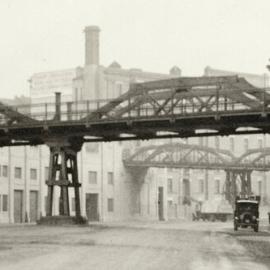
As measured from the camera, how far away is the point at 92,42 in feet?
296

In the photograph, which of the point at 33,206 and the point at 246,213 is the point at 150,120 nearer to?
the point at 246,213

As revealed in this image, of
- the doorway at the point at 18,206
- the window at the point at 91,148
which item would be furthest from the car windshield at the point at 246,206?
the window at the point at 91,148

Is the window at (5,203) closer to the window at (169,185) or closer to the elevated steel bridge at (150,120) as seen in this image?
the elevated steel bridge at (150,120)

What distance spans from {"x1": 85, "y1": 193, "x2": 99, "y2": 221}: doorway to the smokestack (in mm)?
22851

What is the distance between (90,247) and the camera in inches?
861

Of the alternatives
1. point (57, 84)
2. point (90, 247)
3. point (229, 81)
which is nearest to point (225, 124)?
point (229, 81)

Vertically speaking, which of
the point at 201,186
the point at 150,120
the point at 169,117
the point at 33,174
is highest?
the point at 169,117

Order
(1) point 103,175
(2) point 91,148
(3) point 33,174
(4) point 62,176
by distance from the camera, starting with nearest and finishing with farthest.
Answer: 1. (4) point 62,176
2. (3) point 33,174
3. (2) point 91,148
4. (1) point 103,175

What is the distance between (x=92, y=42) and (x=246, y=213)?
51919 mm

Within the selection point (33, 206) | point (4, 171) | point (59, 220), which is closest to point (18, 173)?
point (4, 171)

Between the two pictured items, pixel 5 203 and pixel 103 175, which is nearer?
pixel 5 203

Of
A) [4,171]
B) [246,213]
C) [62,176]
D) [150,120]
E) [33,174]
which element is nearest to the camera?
[150,120]

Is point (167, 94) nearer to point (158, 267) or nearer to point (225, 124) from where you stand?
point (225, 124)

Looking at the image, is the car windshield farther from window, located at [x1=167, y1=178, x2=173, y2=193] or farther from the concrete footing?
window, located at [x1=167, y1=178, x2=173, y2=193]
